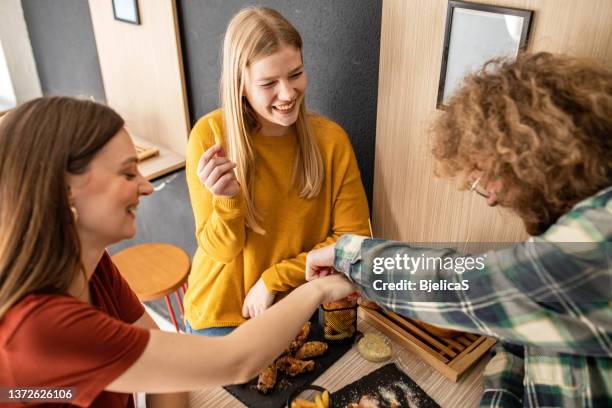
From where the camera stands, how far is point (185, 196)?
2.48 m

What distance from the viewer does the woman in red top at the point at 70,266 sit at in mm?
737

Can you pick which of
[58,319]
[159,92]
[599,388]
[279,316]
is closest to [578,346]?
[599,388]

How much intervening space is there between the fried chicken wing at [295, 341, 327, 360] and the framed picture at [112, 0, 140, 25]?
62.5 inches

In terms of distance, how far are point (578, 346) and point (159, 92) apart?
1920 millimetres

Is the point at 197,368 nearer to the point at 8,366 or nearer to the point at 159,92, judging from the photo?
the point at 8,366

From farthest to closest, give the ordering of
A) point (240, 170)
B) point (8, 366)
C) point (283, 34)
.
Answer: point (240, 170)
point (283, 34)
point (8, 366)

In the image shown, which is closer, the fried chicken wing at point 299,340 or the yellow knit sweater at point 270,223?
the fried chicken wing at point 299,340

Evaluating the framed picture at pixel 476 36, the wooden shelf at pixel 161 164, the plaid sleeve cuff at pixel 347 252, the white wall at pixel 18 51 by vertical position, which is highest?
the framed picture at pixel 476 36

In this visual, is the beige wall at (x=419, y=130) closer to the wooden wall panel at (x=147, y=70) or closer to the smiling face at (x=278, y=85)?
the smiling face at (x=278, y=85)

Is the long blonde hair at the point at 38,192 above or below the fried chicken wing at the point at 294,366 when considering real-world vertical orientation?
above

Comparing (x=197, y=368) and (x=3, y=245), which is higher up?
(x=3, y=245)

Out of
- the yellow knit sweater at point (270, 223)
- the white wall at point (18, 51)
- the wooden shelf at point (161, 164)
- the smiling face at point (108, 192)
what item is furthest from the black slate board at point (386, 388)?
the white wall at point (18, 51)

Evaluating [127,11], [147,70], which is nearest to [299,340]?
[147,70]

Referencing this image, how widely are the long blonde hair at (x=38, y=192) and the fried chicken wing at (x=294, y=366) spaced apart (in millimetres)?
548
